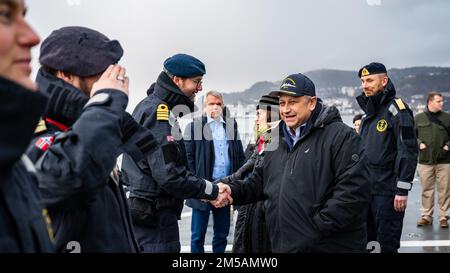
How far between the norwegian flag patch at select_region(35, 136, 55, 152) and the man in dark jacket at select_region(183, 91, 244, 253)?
4123 mm

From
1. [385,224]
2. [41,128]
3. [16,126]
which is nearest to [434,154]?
[385,224]

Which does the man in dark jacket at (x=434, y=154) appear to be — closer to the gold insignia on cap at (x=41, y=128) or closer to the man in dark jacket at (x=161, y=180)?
the man in dark jacket at (x=161, y=180)

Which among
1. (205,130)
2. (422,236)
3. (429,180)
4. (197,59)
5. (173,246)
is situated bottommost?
(422,236)

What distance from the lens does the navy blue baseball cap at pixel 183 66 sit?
12.1 feet

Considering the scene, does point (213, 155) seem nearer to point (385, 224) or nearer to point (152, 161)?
point (385, 224)

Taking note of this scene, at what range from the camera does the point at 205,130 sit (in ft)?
20.4

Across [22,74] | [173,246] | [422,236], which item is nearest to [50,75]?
[22,74]

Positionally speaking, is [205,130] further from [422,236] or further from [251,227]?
[422,236]

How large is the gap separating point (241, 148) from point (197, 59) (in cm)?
273

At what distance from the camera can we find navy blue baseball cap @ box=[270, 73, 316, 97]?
11.0 ft

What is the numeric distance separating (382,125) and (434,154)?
12.2 ft

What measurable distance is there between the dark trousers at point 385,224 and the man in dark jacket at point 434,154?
3437mm

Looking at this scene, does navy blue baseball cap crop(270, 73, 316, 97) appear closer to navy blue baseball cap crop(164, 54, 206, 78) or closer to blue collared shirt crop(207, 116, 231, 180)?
navy blue baseball cap crop(164, 54, 206, 78)

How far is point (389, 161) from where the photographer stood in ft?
16.2
